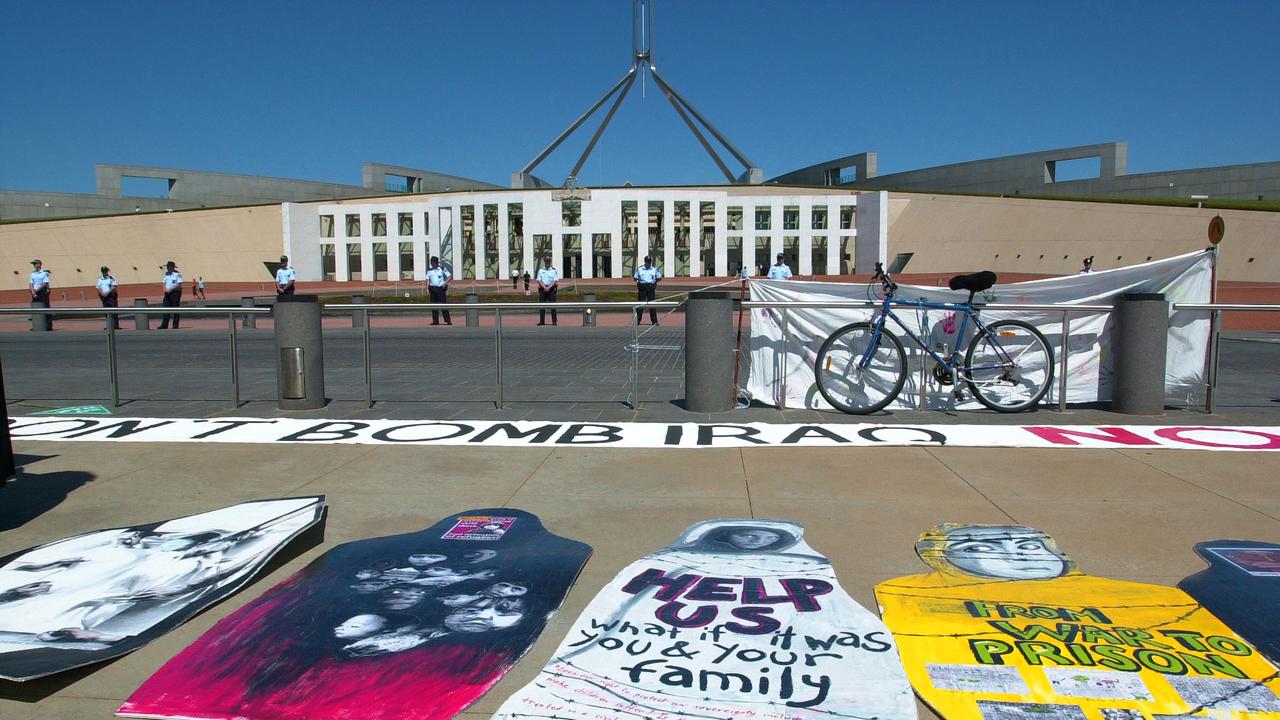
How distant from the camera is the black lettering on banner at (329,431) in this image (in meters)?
7.67

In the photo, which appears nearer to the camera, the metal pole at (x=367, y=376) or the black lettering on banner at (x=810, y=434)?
the black lettering on banner at (x=810, y=434)

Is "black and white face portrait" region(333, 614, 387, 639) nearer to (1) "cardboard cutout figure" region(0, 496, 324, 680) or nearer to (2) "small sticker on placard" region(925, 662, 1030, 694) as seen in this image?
(1) "cardboard cutout figure" region(0, 496, 324, 680)

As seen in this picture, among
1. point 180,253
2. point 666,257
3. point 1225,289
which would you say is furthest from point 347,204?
point 1225,289

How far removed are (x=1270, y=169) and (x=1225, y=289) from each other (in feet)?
99.8

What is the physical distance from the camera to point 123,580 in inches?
164

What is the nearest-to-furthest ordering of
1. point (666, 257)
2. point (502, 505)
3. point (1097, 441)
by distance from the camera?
1. point (502, 505)
2. point (1097, 441)
3. point (666, 257)

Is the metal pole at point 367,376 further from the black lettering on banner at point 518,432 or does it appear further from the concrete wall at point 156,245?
the concrete wall at point 156,245

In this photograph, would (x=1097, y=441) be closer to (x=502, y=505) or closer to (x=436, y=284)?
(x=502, y=505)

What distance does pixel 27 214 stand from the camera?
66.3 metres

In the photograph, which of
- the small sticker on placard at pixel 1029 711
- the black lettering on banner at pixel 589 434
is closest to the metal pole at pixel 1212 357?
the black lettering on banner at pixel 589 434

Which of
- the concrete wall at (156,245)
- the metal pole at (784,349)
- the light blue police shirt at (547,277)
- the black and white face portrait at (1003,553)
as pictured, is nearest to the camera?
the black and white face portrait at (1003,553)

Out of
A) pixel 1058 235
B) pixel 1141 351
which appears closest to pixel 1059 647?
pixel 1141 351

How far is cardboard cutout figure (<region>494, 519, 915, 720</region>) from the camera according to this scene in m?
2.94

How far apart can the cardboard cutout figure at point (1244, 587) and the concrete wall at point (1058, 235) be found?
49.1m
